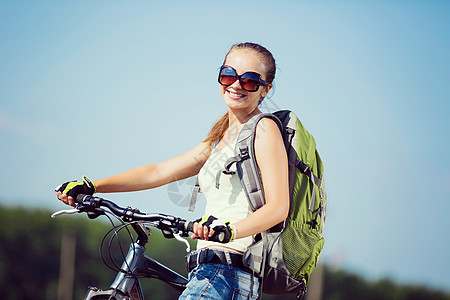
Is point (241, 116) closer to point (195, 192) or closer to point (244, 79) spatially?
point (244, 79)

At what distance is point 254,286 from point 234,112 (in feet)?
3.59

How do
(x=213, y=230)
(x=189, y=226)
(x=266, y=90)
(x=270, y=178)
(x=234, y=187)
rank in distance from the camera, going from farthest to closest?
(x=266, y=90), (x=234, y=187), (x=270, y=178), (x=189, y=226), (x=213, y=230)

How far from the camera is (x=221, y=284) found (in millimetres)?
2961

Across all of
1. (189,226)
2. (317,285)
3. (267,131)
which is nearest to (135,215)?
(189,226)

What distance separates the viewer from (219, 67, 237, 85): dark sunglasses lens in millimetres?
3339

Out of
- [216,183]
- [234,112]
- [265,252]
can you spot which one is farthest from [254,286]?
[234,112]

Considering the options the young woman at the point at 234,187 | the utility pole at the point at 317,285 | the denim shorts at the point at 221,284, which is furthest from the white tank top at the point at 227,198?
the utility pole at the point at 317,285

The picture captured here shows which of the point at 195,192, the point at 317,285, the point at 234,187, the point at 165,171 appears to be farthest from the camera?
the point at 317,285

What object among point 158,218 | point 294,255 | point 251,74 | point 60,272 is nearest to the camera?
point 158,218

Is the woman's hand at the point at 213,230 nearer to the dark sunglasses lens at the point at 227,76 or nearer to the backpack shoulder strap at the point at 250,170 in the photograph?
the backpack shoulder strap at the point at 250,170

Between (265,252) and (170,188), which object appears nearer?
(265,252)

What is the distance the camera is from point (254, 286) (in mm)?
3049

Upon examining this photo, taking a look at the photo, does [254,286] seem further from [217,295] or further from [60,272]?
[60,272]

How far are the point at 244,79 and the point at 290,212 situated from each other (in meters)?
0.83
